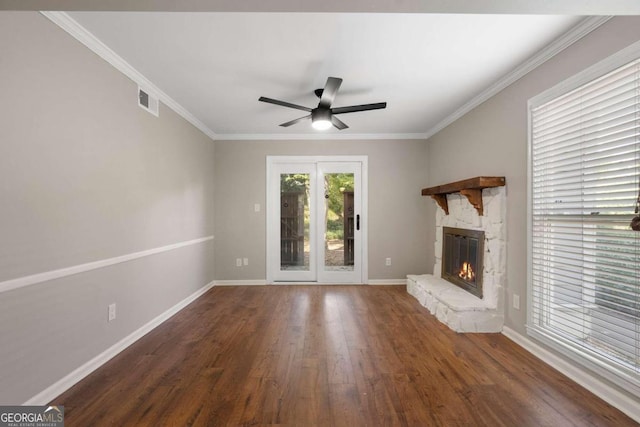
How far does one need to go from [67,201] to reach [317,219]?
10.9 ft

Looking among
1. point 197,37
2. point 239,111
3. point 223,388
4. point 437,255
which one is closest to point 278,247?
point 239,111

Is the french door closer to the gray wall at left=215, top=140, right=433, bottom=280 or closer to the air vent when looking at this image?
the gray wall at left=215, top=140, right=433, bottom=280

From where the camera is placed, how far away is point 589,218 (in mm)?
2004

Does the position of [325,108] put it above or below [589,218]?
above

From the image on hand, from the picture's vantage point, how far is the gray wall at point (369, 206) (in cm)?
477

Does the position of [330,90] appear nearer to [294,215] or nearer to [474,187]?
[474,187]

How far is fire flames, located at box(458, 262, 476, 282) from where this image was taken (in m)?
3.37

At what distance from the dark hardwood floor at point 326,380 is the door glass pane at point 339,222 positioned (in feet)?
5.43

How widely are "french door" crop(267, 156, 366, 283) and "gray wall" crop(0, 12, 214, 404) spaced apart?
1944 millimetres

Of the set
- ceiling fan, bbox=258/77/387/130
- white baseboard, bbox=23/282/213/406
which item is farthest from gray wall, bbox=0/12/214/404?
ceiling fan, bbox=258/77/387/130

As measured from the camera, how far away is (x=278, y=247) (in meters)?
4.83

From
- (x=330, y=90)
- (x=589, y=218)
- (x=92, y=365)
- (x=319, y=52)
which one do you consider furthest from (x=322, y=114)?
(x=92, y=365)

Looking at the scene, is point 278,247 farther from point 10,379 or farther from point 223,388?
point 10,379

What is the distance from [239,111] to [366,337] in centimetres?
304
